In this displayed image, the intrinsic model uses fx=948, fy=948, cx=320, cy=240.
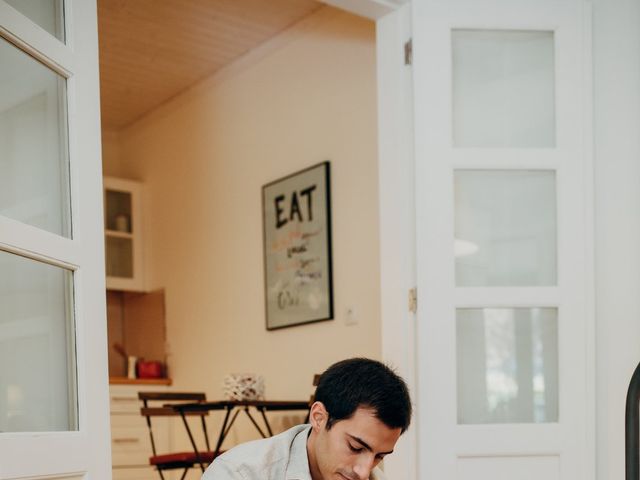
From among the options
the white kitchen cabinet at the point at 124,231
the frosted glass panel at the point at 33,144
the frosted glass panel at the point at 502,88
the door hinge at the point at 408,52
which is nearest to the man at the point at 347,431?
the frosted glass panel at the point at 33,144

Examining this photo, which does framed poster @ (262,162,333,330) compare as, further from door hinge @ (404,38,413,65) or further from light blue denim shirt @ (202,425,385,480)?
light blue denim shirt @ (202,425,385,480)

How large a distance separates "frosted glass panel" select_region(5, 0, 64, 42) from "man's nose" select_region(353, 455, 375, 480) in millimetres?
1361

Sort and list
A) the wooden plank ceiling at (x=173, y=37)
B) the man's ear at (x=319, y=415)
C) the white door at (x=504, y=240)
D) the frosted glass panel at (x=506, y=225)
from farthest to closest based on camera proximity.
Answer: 1. the wooden plank ceiling at (x=173, y=37)
2. the frosted glass panel at (x=506, y=225)
3. the white door at (x=504, y=240)
4. the man's ear at (x=319, y=415)

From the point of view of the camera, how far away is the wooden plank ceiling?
486 cm

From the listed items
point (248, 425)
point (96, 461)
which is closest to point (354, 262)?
point (248, 425)

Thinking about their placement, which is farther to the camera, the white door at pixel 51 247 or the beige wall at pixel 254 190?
the beige wall at pixel 254 190

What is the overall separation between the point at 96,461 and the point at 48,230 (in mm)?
601

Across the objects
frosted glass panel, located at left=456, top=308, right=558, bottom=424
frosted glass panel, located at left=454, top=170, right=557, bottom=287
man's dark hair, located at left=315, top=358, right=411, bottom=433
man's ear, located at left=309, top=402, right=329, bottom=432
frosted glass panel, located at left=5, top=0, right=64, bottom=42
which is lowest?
frosted glass panel, located at left=456, top=308, right=558, bottom=424

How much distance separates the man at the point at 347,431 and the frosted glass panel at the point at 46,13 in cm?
119

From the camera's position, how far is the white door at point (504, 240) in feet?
10.8

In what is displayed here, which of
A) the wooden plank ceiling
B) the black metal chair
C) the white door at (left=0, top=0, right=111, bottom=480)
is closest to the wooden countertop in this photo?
the black metal chair

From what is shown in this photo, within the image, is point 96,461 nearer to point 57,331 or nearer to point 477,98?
point 57,331

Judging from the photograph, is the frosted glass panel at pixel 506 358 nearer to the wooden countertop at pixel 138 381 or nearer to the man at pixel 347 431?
the man at pixel 347 431

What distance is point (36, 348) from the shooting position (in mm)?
2318
